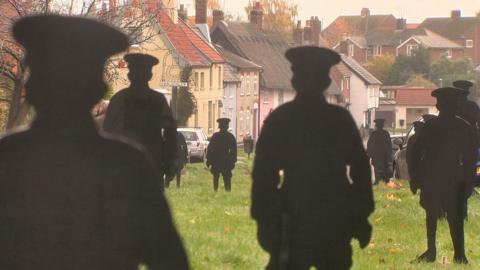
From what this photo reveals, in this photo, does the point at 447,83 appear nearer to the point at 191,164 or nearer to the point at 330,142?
the point at 191,164

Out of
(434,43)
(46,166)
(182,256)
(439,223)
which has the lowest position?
(439,223)

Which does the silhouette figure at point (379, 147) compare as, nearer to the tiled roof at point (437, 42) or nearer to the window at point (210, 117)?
the tiled roof at point (437, 42)

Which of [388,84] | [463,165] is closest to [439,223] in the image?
[463,165]

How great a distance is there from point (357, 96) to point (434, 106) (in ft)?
3.05

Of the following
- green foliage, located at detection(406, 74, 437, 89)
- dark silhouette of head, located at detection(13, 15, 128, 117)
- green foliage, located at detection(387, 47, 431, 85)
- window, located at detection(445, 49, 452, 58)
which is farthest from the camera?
window, located at detection(445, 49, 452, 58)

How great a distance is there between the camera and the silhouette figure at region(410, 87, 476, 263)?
4312mm

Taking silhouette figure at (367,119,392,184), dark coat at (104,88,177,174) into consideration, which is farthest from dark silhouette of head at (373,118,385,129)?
dark coat at (104,88,177,174)

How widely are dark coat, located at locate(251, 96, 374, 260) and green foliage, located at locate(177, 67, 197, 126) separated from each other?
330 millimetres

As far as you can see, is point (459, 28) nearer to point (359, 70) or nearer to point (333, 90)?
point (359, 70)

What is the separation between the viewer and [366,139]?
3.50 meters

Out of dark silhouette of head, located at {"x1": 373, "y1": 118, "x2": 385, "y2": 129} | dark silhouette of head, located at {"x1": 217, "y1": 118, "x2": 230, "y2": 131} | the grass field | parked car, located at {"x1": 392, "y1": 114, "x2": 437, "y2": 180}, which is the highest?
dark silhouette of head, located at {"x1": 217, "y1": 118, "x2": 230, "y2": 131}

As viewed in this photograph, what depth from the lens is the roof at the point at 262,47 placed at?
3166mm

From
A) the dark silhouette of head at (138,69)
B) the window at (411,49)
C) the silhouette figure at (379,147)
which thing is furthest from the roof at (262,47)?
the window at (411,49)

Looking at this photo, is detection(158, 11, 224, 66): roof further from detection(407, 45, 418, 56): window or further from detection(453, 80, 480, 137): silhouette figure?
detection(453, 80, 480, 137): silhouette figure
